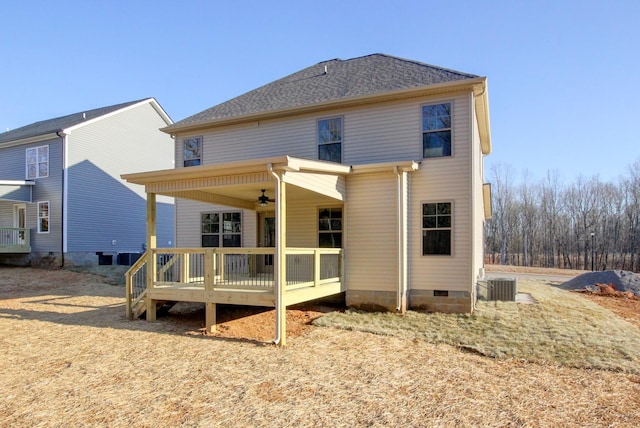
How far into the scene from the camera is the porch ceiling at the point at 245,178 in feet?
23.8

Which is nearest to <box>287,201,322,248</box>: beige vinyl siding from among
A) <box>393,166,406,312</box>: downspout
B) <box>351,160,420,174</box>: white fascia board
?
<box>351,160,420,174</box>: white fascia board

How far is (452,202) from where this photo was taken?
9633 mm

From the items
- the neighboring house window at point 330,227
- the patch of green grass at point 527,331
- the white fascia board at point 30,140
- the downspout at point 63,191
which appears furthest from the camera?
the white fascia board at point 30,140

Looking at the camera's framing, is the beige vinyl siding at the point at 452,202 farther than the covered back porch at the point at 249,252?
Yes

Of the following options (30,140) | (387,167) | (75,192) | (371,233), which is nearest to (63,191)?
(75,192)

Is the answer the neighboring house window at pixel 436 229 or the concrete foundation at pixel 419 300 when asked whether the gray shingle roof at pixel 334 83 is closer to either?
the neighboring house window at pixel 436 229

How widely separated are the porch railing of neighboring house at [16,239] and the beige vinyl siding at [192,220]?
9.90 meters

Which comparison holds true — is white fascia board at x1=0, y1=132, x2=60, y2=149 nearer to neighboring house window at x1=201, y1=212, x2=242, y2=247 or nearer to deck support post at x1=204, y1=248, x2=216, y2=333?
neighboring house window at x1=201, y1=212, x2=242, y2=247

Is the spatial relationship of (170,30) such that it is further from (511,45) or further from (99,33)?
(511,45)

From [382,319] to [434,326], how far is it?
3.75 feet

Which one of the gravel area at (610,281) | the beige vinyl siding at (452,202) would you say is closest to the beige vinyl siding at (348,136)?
the beige vinyl siding at (452,202)

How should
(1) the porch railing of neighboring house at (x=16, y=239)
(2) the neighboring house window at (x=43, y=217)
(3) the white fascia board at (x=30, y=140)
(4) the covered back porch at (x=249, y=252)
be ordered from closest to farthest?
(4) the covered back porch at (x=249, y=252) < (1) the porch railing of neighboring house at (x=16, y=239) < (3) the white fascia board at (x=30, y=140) < (2) the neighboring house window at (x=43, y=217)

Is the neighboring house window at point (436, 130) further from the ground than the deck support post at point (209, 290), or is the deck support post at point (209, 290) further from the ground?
the neighboring house window at point (436, 130)

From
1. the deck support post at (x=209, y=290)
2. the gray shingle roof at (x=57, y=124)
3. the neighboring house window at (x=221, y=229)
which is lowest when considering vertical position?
the deck support post at (x=209, y=290)
